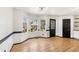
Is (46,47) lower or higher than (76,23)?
lower

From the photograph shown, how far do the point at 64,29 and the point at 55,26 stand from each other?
1029mm

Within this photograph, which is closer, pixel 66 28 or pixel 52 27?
pixel 66 28

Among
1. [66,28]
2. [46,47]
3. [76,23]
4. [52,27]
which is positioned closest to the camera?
[46,47]

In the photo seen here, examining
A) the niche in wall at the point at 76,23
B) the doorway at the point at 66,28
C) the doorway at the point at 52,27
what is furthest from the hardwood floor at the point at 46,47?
the doorway at the point at 52,27

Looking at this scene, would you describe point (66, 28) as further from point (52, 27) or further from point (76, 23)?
point (52, 27)

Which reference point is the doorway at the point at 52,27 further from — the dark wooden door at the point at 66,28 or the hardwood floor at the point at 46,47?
the hardwood floor at the point at 46,47

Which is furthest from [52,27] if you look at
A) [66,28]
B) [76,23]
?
[76,23]

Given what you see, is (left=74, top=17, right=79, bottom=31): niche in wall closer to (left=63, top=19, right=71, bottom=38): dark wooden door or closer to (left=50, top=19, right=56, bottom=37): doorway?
(left=63, top=19, right=71, bottom=38): dark wooden door

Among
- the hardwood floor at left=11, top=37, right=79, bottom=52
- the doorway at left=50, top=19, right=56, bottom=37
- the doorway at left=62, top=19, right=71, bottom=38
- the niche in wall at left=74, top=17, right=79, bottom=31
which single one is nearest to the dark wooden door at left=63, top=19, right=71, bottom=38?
the doorway at left=62, top=19, right=71, bottom=38

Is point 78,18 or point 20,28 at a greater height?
point 78,18
